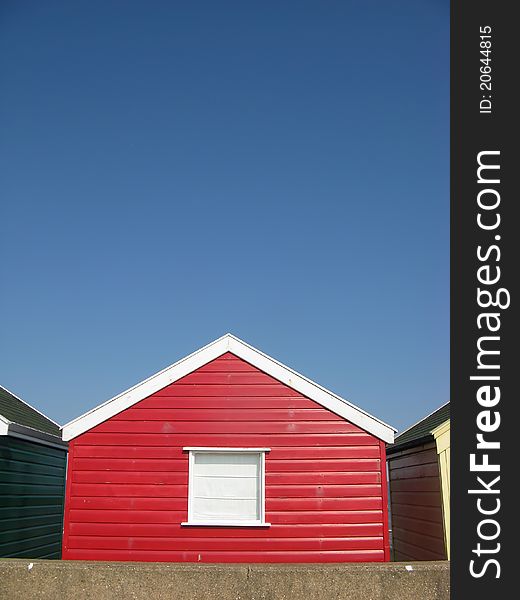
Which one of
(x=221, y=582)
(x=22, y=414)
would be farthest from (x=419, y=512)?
(x=22, y=414)

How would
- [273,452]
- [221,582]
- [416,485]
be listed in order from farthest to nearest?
[416,485] < [273,452] < [221,582]

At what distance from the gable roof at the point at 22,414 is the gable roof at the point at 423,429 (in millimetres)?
7068

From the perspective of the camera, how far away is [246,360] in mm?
11406

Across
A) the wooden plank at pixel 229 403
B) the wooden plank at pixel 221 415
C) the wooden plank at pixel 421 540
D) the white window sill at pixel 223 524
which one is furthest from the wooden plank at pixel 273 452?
the wooden plank at pixel 421 540

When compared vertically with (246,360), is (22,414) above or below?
below

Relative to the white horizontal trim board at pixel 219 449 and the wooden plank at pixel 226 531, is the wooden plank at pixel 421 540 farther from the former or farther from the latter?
the white horizontal trim board at pixel 219 449

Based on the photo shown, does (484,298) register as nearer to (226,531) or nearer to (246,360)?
(246,360)

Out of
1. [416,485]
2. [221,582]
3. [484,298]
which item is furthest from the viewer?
[416,485]

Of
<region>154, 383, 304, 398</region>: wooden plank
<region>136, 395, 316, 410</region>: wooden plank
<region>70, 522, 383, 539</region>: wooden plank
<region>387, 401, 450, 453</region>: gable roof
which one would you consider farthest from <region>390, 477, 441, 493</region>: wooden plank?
<region>154, 383, 304, 398</region>: wooden plank

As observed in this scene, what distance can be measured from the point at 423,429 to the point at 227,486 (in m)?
4.18

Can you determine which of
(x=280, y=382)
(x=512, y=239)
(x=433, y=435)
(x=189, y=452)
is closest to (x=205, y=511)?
(x=189, y=452)

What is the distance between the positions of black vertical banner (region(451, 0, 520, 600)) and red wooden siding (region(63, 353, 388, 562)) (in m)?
4.25

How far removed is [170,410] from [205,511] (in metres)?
1.72

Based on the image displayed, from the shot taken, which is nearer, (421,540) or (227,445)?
(227,445)
